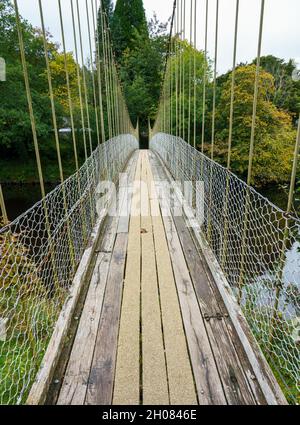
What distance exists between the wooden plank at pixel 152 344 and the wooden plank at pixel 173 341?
Result: 0.02m

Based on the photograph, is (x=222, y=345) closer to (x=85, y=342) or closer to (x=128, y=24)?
(x=85, y=342)

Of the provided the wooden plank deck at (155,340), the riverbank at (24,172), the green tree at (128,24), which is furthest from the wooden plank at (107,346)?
the green tree at (128,24)

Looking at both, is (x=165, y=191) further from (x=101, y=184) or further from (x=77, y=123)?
(x=77, y=123)

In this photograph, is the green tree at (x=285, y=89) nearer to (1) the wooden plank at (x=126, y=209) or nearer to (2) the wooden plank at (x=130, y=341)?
(1) the wooden plank at (x=126, y=209)

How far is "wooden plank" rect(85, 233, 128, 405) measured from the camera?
88 centimetres

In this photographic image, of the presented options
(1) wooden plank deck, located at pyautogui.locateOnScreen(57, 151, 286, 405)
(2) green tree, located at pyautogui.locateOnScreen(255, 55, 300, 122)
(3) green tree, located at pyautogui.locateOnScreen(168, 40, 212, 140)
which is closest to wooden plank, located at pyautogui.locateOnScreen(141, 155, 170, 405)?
(1) wooden plank deck, located at pyautogui.locateOnScreen(57, 151, 286, 405)

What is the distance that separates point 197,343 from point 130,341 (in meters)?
0.25

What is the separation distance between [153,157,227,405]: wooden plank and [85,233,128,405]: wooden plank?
282mm

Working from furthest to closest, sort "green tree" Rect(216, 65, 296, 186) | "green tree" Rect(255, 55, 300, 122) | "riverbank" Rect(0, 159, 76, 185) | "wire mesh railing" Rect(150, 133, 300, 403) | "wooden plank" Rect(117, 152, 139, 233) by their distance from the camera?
"riverbank" Rect(0, 159, 76, 185)
"green tree" Rect(255, 55, 300, 122)
"green tree" Rect(216, 65, 296, 186)
"wooden plank" Rect(117, 152, 139, 233)
"wire mesh railing" Rect(150, 133, 300, 403)

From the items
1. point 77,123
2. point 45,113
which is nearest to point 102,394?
point 45,113

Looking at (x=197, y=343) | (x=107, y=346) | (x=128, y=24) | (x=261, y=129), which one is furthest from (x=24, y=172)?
(x=128, y=24)

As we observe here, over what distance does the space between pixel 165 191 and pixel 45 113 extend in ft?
34.3

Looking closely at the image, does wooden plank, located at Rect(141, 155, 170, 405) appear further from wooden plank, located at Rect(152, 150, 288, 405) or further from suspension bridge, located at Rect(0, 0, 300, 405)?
wooden plank, located at Rect(152, 150, 288, 405)

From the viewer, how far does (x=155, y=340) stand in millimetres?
1095
